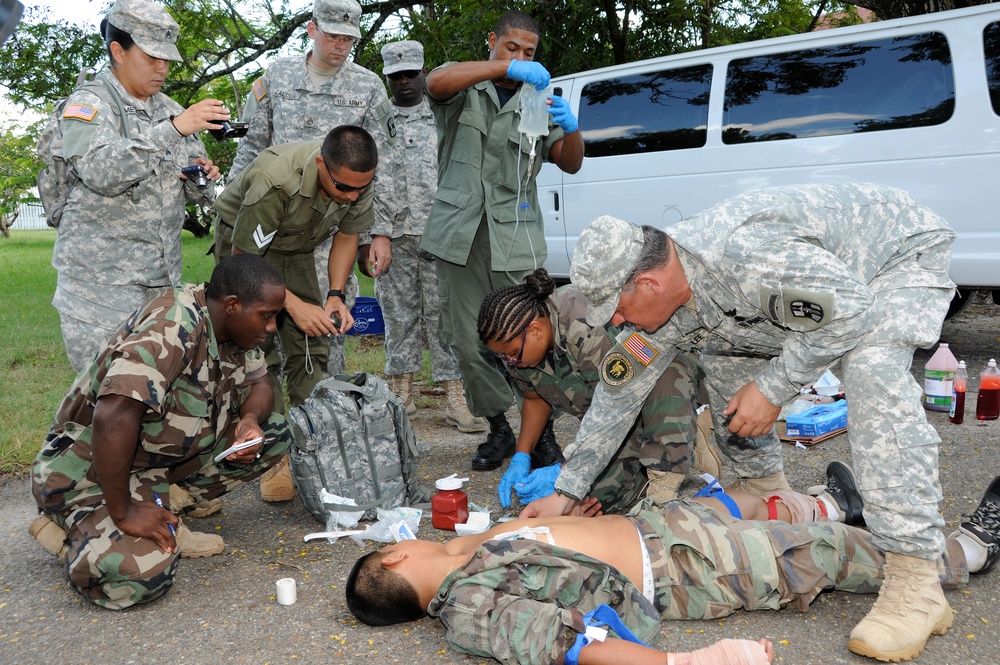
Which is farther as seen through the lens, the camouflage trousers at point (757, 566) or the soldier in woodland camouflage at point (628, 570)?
the camouflage trousers at point (757, 566)

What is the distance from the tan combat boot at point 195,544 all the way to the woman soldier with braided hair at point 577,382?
3.81 ft

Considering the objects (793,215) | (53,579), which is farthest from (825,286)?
(53,579)

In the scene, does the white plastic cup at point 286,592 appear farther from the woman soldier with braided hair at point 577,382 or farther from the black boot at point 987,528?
A: the black boot at point 987,528

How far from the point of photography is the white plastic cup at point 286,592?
2.95 metres

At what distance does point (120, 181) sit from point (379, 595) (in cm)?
200

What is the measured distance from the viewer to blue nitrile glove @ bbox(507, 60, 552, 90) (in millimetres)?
4109

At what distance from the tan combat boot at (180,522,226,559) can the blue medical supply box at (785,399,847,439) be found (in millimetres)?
2869

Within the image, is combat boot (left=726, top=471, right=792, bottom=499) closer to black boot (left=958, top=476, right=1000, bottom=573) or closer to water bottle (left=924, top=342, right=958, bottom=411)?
black boot (left=958, top=476, right=1000, bottom=573)

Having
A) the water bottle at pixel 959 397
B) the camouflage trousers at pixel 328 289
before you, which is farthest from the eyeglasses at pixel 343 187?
the water bottle at pixel 959 397

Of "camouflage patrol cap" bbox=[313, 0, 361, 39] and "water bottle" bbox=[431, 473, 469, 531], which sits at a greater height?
"camouflage patrol cap" bbox=[313, 0, 361, 39]

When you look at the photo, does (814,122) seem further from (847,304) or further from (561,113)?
(847,304)

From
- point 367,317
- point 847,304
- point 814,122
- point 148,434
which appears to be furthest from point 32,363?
point 847,304

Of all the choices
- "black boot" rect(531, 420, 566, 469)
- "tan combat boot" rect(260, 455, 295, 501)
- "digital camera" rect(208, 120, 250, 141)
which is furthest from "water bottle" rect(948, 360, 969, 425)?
"digital camera" rect(208, 120, 250, 141)

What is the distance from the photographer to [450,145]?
14.7 feet
